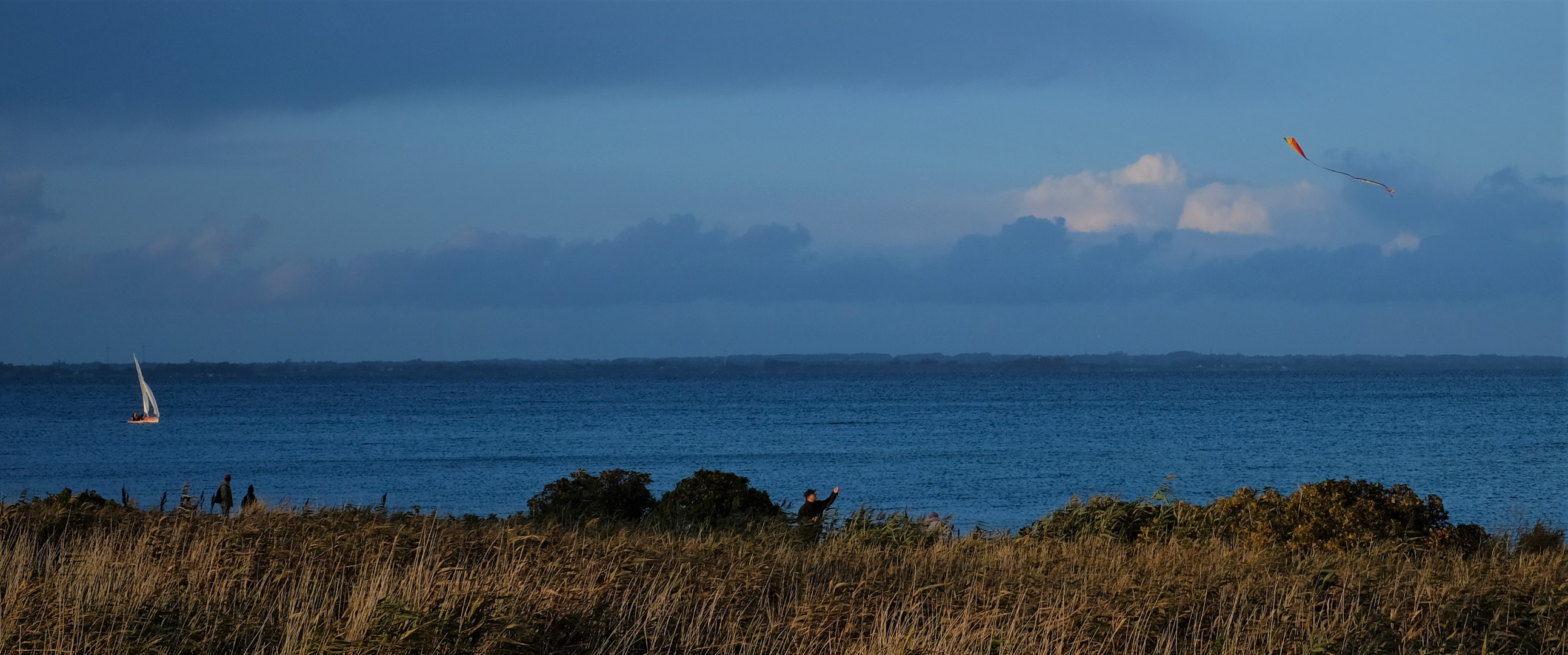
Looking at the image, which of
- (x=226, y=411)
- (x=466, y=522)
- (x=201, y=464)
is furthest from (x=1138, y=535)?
(x=226, y=411)

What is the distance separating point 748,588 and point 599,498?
8376mm

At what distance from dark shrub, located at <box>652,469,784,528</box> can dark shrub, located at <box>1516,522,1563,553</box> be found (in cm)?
953

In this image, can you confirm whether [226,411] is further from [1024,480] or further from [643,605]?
[643,605]

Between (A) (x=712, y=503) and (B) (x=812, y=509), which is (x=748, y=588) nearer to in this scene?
(B) (x=812, y=509)

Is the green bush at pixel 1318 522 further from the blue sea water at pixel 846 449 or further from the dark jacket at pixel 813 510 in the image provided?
the blue sea water at pixel 846 449

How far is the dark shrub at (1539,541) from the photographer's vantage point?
16.7 meters

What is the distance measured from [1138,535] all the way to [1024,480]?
122ft

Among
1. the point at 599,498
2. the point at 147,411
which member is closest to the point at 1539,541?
the point at 599,498

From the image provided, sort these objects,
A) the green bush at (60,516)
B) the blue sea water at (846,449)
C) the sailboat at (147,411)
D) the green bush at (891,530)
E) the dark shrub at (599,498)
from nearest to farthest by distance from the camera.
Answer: the green bush at (60,516) → the green bush at (891,530) → the dark shrub at (599,498) → the blue sea water at (846,449) → the sailboat at (147,411)

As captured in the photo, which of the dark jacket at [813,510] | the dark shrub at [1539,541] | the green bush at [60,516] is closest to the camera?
the green bush at [60,516]

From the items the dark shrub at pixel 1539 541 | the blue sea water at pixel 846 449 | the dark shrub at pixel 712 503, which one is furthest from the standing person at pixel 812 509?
the blue sea water at pixel 846 449

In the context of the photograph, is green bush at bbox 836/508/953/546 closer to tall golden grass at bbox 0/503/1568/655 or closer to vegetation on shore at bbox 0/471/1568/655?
vegetation on shore at bbox 0/471/1568/655

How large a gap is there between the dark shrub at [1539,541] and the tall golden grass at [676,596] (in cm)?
405

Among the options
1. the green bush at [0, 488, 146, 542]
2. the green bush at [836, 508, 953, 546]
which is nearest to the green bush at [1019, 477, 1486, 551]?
the green bush at [836, 508, 953, 546]
